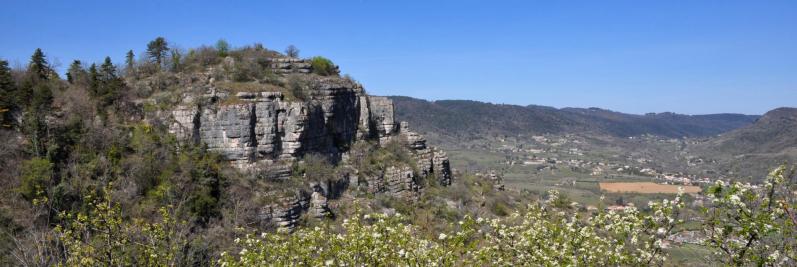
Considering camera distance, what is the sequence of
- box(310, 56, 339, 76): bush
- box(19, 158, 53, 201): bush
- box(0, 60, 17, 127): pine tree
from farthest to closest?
box(310, 56, 339, 76): bush
box(0, 60, 17, 127): pine tree
box(19, 158, 53, 201): bush

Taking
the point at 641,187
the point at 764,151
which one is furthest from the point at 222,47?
the point at 764,151

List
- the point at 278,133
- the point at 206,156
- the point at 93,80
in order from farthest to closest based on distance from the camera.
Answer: the point at 93,80, the point at 278,133, the point at 206,156

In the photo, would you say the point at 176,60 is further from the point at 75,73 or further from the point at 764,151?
the point at 764,151

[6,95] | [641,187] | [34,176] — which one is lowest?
[641,187]

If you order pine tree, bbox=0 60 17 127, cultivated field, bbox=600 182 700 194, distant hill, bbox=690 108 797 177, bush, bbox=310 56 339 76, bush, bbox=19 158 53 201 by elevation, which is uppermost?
bush, bbox=310 56 339 76

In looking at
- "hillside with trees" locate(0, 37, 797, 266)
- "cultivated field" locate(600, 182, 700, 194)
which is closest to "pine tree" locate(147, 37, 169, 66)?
"hillside with trees" locate(0, 37, 797, 266)

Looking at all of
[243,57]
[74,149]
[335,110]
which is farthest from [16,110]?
[335,110]

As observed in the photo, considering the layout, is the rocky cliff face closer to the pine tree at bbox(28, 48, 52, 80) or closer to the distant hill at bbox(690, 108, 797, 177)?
the pine tree at bbox(28, 48, 52, 80)

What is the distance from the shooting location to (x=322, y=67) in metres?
54.8

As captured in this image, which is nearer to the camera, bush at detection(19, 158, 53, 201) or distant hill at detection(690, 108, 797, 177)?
bush at detection(19, 158, 53, 201)

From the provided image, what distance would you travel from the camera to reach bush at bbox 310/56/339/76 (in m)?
54.0

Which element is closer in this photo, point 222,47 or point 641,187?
point 222,47

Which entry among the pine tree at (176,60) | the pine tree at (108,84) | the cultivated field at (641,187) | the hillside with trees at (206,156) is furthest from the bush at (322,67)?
the cultivated field at (641,187)

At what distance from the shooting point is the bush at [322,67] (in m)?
54.0
